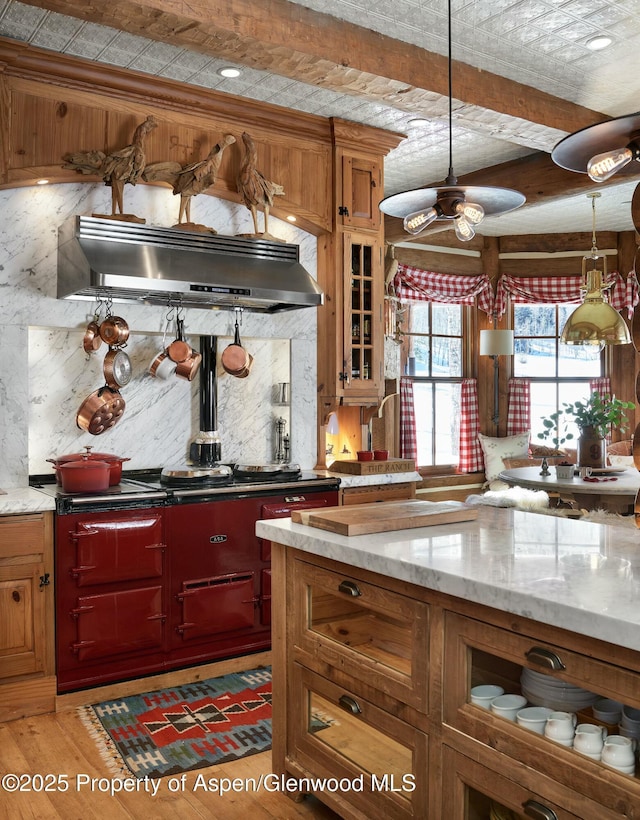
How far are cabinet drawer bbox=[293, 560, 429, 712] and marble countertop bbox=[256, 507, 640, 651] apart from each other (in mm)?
102

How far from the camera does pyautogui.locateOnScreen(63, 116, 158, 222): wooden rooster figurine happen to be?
3.79 meters

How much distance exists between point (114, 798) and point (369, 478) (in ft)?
7.49

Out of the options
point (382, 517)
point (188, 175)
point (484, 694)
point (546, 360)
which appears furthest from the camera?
point (546, 360)

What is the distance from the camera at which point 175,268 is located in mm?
3695

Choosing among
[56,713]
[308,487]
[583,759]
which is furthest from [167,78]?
[583,759]

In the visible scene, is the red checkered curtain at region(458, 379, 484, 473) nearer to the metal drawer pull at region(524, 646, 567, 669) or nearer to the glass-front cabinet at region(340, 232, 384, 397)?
the glass-front cabinet at region(340, 232, 384, 397)

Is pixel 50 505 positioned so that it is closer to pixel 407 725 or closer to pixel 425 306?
pixel 407 725

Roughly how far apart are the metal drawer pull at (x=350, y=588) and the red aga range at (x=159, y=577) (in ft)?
5.21

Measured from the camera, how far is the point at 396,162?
5.36 m

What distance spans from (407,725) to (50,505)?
6.48ft

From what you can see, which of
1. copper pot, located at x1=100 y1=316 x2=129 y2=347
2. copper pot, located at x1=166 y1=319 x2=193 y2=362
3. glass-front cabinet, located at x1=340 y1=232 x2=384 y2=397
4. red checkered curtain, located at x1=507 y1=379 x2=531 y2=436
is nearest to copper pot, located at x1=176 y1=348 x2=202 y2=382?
copper pot, located at x1=166 y1=319 x2=193 y2=362

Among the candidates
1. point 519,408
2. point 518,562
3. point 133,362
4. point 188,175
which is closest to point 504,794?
point 518,562

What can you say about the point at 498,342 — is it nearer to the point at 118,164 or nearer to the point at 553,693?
the point at 118,164

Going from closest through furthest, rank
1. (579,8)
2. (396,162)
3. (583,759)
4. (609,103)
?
1. (583,759)
2. (579,8)
3. (609,103)
4. (396,162)
